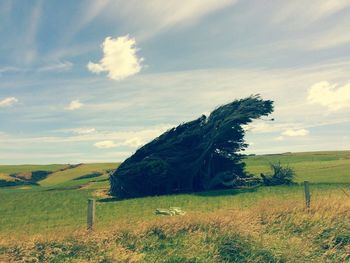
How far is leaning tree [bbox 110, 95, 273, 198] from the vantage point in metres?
30.2

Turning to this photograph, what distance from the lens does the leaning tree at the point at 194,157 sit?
3016 cm

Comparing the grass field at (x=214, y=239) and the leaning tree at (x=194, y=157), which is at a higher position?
the leaning tree at (x=194, y=157)

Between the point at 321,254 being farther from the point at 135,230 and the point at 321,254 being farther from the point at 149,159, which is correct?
the point at 149,159

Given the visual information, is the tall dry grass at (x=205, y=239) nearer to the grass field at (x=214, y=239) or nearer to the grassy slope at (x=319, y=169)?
the grass field at (x=214, y=239)

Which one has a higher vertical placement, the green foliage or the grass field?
the green foliage

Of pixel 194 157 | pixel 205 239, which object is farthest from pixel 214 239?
pixel 194 157

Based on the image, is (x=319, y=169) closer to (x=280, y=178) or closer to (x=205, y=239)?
(x=280, y=178)

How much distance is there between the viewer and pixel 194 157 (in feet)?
104

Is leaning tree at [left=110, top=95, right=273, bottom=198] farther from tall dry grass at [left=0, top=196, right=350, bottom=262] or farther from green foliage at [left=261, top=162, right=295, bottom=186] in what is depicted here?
tall dry grass at [left=0, top=196, right=350, bottom=262]

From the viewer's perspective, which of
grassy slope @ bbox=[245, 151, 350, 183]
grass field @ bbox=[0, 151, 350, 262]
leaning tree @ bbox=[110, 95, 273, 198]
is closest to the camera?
grass field @ bbox=[0, 151, 350, 262]

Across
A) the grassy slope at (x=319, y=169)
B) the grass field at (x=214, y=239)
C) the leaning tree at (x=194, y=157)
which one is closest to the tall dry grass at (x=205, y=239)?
the grass field at (x=214, y=239)

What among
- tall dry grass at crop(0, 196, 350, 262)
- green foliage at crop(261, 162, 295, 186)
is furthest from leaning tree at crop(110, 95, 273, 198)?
tall dry grass at crop(0, 196, 350, 262)

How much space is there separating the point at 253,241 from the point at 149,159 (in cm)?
1981

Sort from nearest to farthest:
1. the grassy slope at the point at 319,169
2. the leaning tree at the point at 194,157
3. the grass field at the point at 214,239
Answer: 1. the grass field at the point at 214,239
2. the leaning tree at the point at 194,157
3. the grassy slope at the point at 319,169
